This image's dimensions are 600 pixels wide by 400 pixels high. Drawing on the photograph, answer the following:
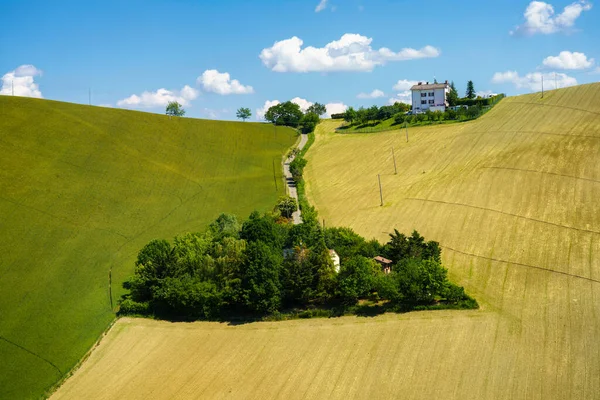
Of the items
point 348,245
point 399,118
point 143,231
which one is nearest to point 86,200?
point 143,231

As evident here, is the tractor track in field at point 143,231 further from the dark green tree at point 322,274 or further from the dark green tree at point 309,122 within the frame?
the dark green tree at point 309,122

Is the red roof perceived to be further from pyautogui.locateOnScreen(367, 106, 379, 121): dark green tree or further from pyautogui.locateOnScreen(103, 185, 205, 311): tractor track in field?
pyautogui.locateOnScreen(367, 106, 379, 121): dark green tree

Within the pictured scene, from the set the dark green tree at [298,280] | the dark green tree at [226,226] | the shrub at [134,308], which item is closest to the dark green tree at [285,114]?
the dark green tree at [226,226]

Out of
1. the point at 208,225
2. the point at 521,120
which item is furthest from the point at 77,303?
the point at 521,120

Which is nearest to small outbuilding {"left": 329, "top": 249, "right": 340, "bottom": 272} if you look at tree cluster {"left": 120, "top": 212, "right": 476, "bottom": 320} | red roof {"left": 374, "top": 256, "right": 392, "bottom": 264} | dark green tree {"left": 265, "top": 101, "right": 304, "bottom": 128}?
tree cluster {"left": 120, "top": 212, "right": 476, "bottom": 320}

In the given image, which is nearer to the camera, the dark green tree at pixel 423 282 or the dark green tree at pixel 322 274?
the dark green tree at pixel 423 282

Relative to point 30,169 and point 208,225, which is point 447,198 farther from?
point 30,169
